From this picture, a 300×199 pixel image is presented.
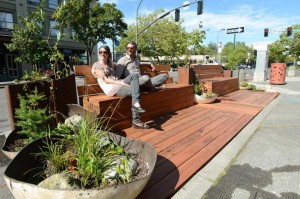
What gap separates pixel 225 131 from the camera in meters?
3.96

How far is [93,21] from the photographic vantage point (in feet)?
68.1

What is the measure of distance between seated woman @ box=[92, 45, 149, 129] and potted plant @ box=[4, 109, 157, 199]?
1.26 meters

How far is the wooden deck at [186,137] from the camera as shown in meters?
2.39

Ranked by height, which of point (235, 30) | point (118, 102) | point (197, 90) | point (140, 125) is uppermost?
point (235, 30)

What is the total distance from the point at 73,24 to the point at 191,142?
20.1 meters

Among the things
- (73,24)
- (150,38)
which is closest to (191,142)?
(73,24)

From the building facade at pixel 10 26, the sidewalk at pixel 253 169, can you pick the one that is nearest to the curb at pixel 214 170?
the sidewalk at pixel 253 169

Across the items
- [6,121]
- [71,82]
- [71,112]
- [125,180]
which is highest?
[71,82]

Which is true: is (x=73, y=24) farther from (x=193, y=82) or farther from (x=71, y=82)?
(x=71, y=82)

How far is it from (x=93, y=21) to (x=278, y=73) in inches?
627

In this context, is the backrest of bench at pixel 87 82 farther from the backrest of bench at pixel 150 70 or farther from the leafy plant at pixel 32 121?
the backrest of bench at pixel 150 70

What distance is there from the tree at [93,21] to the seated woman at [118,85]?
1774cm

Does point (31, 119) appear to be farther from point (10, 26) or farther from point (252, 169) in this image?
point (10, 26)

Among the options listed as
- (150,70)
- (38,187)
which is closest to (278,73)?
(150,70)
